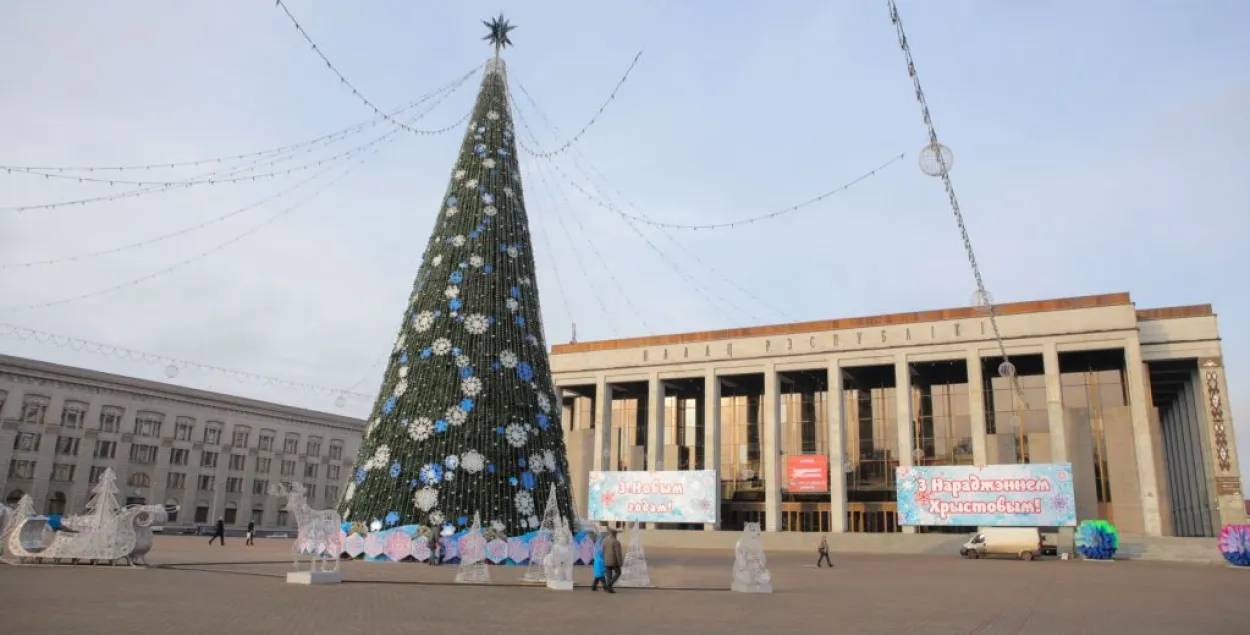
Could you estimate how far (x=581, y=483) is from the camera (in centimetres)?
5284

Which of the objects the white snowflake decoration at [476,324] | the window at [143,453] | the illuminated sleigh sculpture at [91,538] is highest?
the white snowflake decoration at [476,324]

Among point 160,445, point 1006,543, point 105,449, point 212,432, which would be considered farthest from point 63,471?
point 1006,543

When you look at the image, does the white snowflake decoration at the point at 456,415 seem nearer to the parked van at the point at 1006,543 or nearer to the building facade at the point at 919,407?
the parked van at the point at 1006,543

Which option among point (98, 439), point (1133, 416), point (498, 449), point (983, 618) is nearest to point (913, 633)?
point (983, 618)

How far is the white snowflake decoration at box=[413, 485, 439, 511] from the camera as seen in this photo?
16.2 m

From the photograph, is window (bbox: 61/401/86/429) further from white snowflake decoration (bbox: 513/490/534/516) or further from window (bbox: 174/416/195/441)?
white snowflake decoration (bbox: 513/490/534/516)

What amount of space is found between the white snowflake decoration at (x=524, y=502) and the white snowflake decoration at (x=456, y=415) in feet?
6.30

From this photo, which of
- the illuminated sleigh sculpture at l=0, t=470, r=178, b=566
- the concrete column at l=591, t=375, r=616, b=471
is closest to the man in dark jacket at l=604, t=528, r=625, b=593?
the illuminated sleigh sculpture at l=0, t=470, r=178, b=566

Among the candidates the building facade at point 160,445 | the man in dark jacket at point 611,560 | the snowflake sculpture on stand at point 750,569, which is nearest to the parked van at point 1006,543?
the snowflake sculpture on stand at point 750,569

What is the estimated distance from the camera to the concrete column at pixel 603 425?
53.4 m

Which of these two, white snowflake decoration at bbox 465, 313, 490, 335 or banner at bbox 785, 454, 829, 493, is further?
banner at bbox 785, 454, 829, 493

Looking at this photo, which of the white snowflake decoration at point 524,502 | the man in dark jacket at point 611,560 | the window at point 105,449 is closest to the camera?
the man in dark jacket at point 611,560

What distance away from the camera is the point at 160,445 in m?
62.5

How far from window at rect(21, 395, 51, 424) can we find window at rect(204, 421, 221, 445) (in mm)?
12328
